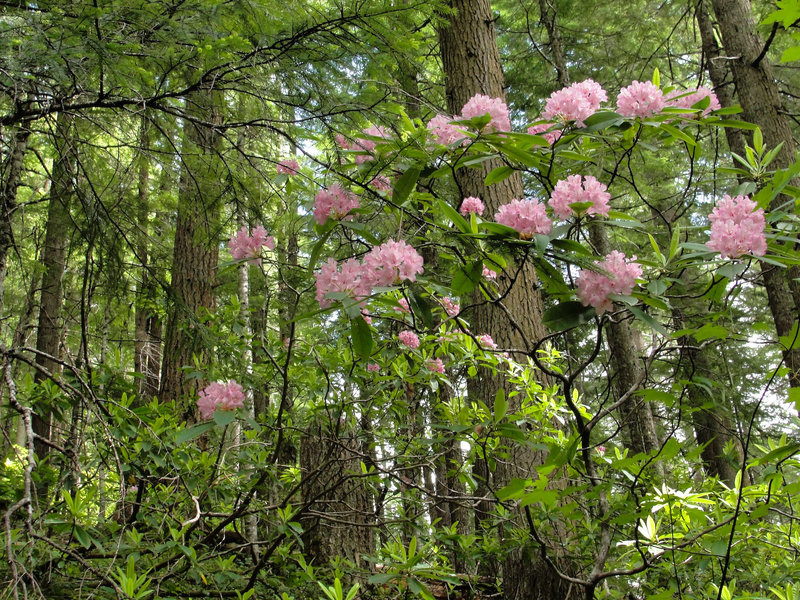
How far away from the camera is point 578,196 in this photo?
1625 millimetres

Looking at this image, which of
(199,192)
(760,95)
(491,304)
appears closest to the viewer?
(491,304)

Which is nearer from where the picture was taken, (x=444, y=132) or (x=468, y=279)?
(x=468, y=279)

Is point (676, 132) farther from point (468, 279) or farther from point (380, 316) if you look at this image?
point (380, 316)

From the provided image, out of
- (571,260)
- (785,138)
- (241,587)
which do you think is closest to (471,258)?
(571,260)

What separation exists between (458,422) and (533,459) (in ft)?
2.68

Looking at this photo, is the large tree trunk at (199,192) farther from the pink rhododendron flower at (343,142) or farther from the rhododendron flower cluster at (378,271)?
the rhododendron flower cluster at (378,271)

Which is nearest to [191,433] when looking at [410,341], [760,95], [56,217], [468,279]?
[468,279]

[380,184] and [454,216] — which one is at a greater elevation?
[380,184]

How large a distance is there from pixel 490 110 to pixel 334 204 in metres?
0.60

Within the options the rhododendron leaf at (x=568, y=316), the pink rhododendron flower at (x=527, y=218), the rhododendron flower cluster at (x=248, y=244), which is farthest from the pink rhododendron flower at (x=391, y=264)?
the rhododendron flower cluster at (x=248, y=244)

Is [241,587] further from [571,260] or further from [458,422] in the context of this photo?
[571,260]

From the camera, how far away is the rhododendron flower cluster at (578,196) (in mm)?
1619

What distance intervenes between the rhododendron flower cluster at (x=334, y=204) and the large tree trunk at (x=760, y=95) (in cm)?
497

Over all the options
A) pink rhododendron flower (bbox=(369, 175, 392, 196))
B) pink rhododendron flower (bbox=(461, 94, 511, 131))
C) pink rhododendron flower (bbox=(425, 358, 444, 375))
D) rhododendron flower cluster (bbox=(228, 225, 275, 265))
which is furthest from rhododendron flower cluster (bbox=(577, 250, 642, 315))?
pink rhododendron flower (bbox=(425, 358, 444, 375))
